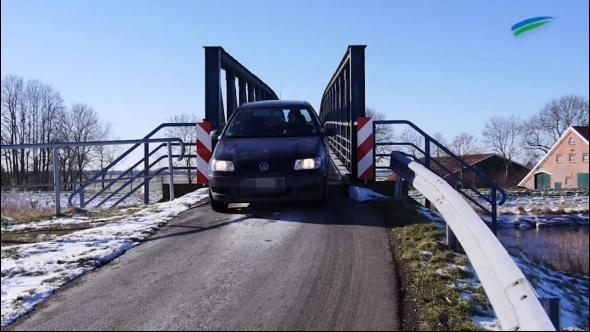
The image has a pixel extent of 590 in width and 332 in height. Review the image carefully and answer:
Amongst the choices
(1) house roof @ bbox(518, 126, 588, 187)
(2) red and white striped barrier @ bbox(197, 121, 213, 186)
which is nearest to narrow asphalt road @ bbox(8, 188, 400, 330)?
(1) house roof @ bbox(518, 126, 588, 187)

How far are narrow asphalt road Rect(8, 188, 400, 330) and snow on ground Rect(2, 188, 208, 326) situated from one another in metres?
0.16

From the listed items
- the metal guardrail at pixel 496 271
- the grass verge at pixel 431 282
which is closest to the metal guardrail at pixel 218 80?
the grass verge at pixel 431 282

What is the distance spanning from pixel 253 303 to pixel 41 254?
281 cm

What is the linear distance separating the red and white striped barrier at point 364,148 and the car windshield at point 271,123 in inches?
47.2

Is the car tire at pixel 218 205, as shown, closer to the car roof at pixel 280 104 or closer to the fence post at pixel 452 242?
the car roof at pixel 280 104

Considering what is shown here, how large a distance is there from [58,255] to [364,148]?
5823mm

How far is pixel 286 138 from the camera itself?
26.7 ft

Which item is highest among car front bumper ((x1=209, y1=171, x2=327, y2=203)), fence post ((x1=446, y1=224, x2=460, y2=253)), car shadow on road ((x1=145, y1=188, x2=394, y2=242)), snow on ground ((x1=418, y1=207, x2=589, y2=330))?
car front bumper ((x1=209, y1=171, x2=327, y2=203))

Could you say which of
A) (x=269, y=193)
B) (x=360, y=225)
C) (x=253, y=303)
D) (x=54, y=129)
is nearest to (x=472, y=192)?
(x=360, y=225)

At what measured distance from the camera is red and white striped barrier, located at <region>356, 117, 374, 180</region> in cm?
967

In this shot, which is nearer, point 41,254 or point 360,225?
point 41,254

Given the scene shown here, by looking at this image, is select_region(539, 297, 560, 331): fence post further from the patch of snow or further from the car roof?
the car roof

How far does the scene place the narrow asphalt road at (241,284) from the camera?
3.79 m

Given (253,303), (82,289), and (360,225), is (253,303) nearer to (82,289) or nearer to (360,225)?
(82,289)
